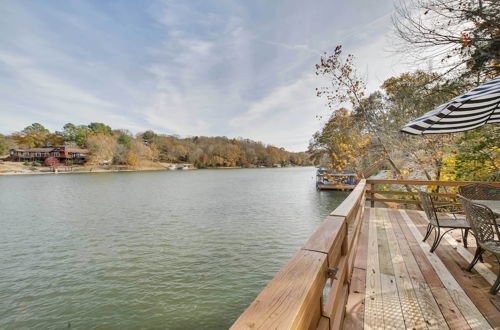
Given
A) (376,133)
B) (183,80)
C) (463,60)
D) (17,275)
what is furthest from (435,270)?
(183,80)

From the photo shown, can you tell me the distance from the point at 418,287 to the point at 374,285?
0.40m

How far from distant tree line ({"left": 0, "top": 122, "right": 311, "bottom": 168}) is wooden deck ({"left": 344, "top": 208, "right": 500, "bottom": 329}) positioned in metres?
55.5

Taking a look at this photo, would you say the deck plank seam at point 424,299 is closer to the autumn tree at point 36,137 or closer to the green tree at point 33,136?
the autumn tree at point 36,137

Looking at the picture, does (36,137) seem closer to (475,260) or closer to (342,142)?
(342,142)

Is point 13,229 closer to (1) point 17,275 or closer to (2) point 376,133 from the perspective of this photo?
(1) point 17,275

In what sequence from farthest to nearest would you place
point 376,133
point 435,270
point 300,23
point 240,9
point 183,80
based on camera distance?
point 183,80, point 240,9, point 300,23, point 376,133, point 435,270

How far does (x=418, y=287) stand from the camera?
1.96 meters

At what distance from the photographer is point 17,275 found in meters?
4.79

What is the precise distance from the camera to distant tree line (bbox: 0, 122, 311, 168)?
4891 cm

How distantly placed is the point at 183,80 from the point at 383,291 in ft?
67.8

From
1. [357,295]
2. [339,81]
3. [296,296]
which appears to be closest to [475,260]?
[357,295]

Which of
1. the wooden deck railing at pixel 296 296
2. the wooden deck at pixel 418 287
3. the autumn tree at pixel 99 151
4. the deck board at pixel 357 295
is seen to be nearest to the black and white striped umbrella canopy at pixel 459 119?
the wooden deck at pixel 418 287

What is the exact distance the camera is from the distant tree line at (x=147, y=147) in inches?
1925

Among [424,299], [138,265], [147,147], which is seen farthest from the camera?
[147,147]
